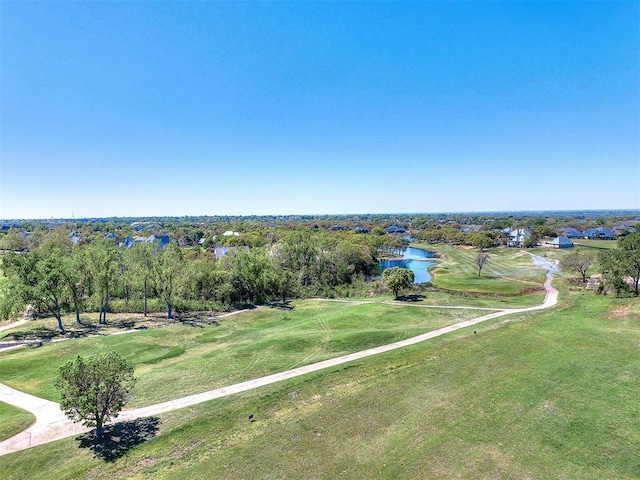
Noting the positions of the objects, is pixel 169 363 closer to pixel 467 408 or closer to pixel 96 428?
pixel 96 428

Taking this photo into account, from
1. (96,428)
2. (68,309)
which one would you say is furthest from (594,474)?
(68,309)

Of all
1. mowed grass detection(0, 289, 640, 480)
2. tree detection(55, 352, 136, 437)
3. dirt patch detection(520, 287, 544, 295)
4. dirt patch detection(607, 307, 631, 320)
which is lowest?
dirt patch detection(520, 287, 544, 295)

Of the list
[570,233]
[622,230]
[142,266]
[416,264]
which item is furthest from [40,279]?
[622,230]

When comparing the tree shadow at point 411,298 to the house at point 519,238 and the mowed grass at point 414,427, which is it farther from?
the house at point 519,238

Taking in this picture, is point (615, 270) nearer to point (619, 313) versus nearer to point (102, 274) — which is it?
point (619, 313)

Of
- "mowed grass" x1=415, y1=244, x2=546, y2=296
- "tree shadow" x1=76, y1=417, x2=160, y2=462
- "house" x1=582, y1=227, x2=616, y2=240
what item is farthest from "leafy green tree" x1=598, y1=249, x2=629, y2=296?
"house" x1=582, y1=227, x2=616, y2=240

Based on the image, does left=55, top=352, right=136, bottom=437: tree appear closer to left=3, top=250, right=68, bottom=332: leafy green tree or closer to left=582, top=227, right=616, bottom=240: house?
left=3, top=250, right=68, bottom=332: leafy green tree
